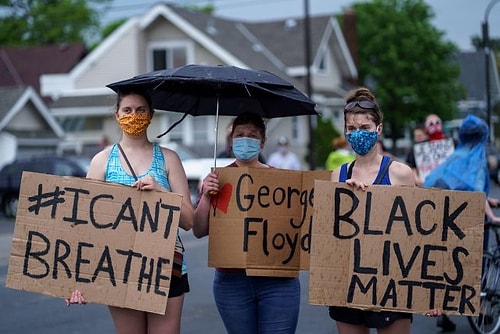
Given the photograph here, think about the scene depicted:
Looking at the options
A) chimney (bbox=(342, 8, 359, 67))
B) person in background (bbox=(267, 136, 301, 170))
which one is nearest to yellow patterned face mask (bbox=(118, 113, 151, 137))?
person in background (bbox=(267, 136, 301, 170))

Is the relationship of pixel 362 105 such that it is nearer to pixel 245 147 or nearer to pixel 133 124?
pixel 245 147

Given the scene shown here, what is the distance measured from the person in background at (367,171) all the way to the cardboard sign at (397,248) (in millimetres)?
111

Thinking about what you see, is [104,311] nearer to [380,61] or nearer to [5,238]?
[5,238]

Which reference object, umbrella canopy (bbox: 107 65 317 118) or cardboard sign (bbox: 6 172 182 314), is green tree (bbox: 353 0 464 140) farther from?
cardboard sign (bbox: 6 172 182 314)

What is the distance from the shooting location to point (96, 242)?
453cm

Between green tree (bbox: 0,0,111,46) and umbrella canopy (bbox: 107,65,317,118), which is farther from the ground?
green tree (bbox: 0,0,111,46)

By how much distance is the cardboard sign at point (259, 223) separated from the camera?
191 inches

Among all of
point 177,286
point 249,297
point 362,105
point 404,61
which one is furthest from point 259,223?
point 404,61

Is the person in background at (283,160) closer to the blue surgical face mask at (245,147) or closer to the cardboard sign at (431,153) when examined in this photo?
the cardboard sign at (431,153)

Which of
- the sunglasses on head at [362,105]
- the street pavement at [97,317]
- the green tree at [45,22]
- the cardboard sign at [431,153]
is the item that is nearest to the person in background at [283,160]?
the street pavement at [97,317]

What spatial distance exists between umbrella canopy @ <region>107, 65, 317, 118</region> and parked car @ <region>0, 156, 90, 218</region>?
1891 centimetres

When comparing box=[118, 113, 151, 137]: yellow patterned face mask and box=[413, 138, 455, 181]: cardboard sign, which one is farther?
box=[413, 138, 455, 181]: cardboard sign

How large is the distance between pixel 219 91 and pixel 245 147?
0.48 m

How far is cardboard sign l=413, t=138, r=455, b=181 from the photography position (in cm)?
1074
